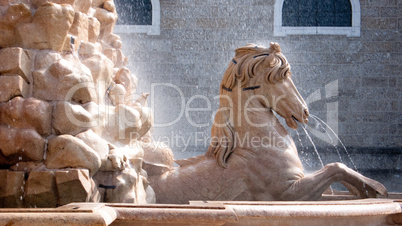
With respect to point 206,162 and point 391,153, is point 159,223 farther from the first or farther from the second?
point 391,153

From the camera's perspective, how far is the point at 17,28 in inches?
109

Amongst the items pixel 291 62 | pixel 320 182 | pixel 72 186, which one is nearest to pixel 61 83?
pixel 72 186

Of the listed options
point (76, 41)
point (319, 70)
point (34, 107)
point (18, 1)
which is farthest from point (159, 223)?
point (319, 70)

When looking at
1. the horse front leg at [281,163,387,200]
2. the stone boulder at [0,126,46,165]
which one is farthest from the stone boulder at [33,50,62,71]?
the horse front leg at [281,163,387,200]

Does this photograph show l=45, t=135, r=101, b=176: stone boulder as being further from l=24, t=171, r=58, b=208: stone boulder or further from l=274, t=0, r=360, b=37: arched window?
l=274, t=0, r=360, b=37: arched window

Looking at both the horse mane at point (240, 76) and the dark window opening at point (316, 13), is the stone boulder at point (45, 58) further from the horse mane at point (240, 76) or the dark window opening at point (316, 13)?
the dark window opening at point (316, 13)

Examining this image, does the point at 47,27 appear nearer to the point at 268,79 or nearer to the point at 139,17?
the point at 268,79

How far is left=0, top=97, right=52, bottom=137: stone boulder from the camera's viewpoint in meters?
2.56

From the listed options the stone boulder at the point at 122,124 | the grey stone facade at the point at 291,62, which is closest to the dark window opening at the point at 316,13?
the grey stone facade at the point at 291,62

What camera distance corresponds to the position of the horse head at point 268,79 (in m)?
3.23

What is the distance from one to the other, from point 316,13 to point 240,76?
6888 millimetres

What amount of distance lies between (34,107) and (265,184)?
59.2 inches

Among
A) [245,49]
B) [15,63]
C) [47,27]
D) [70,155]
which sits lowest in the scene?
[70,155]

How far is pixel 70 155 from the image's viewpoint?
8.24ft
